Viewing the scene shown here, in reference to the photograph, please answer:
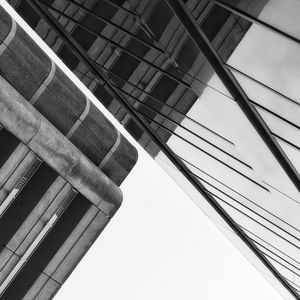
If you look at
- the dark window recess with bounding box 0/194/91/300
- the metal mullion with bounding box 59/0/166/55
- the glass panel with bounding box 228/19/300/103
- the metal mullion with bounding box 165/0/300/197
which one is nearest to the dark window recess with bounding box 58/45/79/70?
the metal mullion with bounding box 59/0/166/55

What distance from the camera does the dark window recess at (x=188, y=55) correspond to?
40.9 feet

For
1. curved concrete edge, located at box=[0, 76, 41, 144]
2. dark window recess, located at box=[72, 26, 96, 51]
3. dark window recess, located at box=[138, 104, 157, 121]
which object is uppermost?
dark window recess, located at box=[72, 26, 96, 51]

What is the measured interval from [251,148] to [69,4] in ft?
19.7

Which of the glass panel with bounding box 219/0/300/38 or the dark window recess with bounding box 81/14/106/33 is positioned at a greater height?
the dark window recess with bounding box 81/14/106/33

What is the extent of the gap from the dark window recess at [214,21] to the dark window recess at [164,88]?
14.4 feet

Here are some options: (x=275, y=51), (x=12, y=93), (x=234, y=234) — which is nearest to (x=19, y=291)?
(x=12, y=93)

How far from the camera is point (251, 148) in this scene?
49.0 ft

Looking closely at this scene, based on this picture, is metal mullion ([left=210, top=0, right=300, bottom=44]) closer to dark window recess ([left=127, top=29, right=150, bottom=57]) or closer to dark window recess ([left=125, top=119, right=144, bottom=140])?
dark window recess ([left=127, top=29, right=150, bottom=57])

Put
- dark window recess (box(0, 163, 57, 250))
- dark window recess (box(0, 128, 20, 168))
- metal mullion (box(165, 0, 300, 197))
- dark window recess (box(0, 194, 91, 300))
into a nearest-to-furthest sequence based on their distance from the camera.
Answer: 1. metal mullion (box(165, 0, 300, 197))
2. dark window recess (box(0, 128, 20, 168))
3. dark window recess (box(0, 163, 57, 250))
4. dark window recess (box(0, 194, 91, 300))

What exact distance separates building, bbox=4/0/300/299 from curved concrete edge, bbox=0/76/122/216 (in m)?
7.60

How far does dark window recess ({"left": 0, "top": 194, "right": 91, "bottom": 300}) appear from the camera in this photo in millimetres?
31641

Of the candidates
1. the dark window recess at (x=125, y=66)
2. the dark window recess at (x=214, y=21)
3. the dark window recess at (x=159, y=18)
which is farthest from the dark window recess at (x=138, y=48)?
the dark window recess at (x=214, y=21)

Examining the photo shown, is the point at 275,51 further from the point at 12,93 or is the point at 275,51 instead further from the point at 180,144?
the point at 12,93

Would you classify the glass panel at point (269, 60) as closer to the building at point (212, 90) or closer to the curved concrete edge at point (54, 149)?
the building at point (212, 90)
